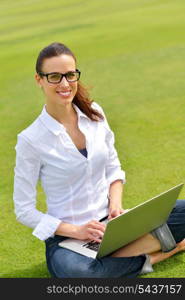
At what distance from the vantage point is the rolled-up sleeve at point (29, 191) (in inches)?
147

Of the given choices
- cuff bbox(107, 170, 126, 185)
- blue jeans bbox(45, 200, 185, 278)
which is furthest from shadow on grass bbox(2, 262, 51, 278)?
cuff bbox(107, 170, 126, 185)

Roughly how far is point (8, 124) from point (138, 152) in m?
2.15

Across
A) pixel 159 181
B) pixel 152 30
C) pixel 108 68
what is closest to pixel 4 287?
pixel 159 181

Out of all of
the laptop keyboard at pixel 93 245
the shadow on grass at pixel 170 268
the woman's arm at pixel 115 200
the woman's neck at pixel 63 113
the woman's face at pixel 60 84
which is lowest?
the shadow on grass at pixel 170 268

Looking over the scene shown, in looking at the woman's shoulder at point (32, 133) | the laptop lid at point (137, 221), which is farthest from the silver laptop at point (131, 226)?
the woman's shoulder at point (32, 133)

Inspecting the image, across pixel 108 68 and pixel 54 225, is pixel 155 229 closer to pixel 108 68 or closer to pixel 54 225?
pixel 54 225

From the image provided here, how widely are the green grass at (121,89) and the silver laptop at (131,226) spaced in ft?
1.05

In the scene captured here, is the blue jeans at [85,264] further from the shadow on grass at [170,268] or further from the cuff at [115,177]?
the cuff at [115,177]

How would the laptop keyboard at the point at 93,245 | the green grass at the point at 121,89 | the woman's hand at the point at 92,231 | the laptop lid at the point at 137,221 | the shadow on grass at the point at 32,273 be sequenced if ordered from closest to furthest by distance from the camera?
the laptop lid at the point at 137,221 → the woman's hand at the point at 92,231 → the laptop keyboard at the point at 93,245 → the shadow on grass at the point at 32,273 → the green grass at the point at 121,89

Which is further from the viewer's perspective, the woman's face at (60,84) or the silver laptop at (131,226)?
Answer: the woman's face at (60,84)

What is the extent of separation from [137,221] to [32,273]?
2.86 ft

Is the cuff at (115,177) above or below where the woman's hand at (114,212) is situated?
above

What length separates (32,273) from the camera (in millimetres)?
4121

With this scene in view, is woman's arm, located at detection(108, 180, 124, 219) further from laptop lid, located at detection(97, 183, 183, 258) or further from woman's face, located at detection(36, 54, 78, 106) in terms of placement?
woman's face, located at detection(36, 54, 78, 106)
